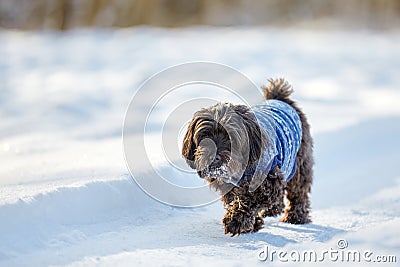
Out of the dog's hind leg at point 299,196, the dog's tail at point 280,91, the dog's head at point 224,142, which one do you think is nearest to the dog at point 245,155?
the dog's head at point 224,142

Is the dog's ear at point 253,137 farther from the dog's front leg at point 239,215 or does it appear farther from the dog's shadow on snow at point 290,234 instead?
the dog's shadow on snow at point 290,234

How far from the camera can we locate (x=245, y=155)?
420cm

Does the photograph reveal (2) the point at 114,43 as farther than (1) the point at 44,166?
A: Yes

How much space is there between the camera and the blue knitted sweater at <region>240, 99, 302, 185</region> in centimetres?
432

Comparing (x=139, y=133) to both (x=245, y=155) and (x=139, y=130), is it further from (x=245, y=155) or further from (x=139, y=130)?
(x=245, y=155)

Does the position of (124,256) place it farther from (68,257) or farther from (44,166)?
(44,166)

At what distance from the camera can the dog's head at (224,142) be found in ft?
13.5

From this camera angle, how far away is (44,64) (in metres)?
11.3

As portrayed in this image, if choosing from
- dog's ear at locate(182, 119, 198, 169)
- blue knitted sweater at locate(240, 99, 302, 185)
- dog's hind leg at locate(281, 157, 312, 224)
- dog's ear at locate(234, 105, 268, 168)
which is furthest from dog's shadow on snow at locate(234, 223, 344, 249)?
dog's ear at locate(182, 119, 198, 169)

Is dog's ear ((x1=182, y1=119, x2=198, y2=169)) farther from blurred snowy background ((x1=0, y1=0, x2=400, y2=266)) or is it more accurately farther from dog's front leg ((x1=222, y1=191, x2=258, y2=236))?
blurred snowy background ((x1=0, y1=0, x2=400, y2=266))

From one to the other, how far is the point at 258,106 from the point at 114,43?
343 inches

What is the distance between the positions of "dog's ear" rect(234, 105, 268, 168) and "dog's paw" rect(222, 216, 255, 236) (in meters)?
0.41

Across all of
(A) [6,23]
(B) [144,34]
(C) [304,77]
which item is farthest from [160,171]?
(A) [6,23]

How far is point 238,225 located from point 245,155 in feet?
1.71
